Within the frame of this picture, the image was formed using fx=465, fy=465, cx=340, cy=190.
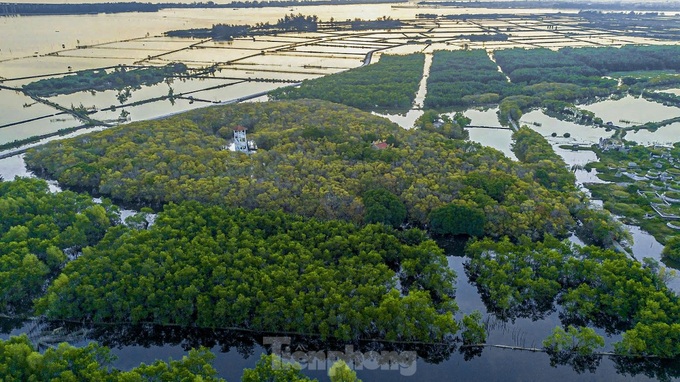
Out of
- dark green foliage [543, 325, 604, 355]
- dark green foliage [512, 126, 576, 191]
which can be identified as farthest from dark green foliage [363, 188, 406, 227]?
dark green foliage [512, 126, 576, 191]

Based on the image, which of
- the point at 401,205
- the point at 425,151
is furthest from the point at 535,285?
the point at 425,151

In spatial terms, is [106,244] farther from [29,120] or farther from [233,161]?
[29,120]

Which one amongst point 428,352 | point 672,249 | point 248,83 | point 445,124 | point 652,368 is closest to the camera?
point 652,368

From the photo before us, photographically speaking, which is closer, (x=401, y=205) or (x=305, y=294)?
(x=305, y=294)

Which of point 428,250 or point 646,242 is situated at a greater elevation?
point 428,250

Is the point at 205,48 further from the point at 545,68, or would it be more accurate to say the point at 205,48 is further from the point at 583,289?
the point at 583,289

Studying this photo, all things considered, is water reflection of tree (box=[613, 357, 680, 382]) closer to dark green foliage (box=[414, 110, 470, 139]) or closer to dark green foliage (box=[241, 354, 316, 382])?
dark green foliage (box=[241, 354, 316, 382])

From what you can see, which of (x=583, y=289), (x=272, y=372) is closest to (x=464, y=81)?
(x=583, y=289)
